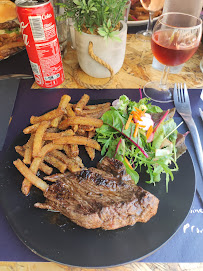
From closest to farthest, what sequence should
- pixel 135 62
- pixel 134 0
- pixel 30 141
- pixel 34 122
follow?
pixel 30 141 < pixel 34 122 < pixel 135 62 < pixel 134 0

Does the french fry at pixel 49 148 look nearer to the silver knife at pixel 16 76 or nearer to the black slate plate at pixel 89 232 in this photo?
the black slate plate at pixel 89 232

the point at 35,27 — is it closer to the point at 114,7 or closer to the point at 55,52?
the point at 55,52

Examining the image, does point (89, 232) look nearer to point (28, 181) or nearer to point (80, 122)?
point (28, 181)

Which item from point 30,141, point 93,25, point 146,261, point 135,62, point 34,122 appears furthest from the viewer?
point 135,62

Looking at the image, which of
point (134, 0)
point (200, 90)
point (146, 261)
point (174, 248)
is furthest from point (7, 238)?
point (134, 0)

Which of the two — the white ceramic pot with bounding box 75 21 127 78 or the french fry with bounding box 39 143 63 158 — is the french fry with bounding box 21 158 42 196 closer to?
the french fry with bounding box 39 143 63 158

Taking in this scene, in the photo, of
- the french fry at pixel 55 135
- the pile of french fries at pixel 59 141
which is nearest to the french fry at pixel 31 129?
the pile of french fries at pixel 59 141

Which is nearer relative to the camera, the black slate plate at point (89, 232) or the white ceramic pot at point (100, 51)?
the black slate plate at point (89, 232)
